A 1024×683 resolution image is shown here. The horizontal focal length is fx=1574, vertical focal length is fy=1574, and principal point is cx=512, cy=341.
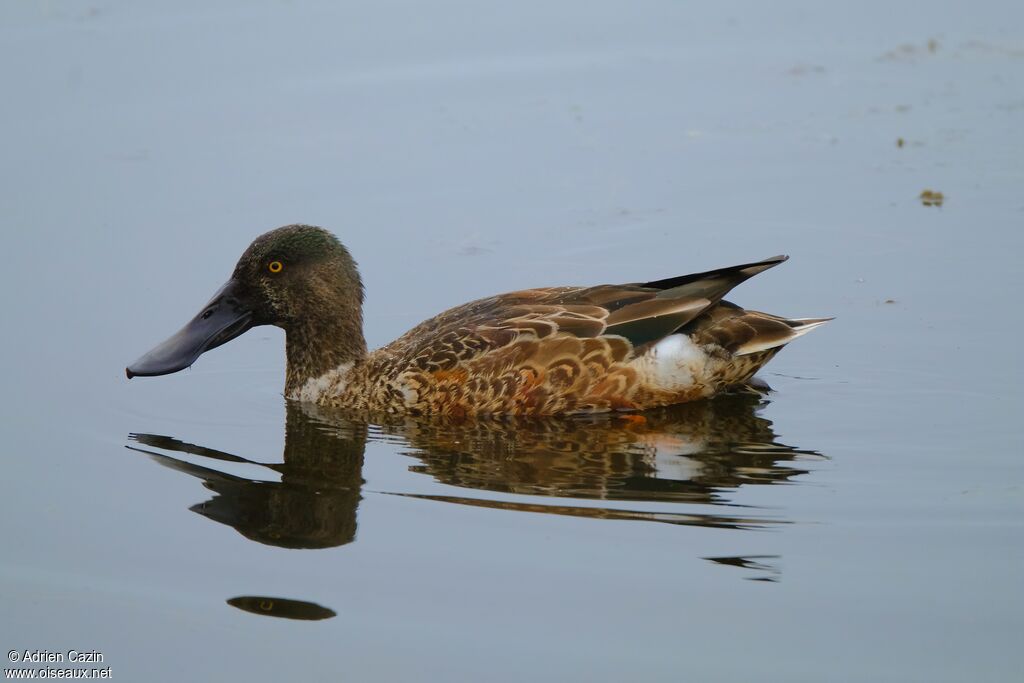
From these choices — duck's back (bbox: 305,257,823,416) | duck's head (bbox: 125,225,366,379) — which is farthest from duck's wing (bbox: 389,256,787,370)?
duck's head (bbox: 125,225,366,379)

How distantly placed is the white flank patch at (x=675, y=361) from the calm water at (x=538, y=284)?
0.23 meters

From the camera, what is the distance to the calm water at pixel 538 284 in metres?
6.77

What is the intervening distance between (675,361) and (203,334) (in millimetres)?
2887

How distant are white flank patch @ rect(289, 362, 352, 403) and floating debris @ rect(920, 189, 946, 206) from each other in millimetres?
5026

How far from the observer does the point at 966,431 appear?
8828 millimetres

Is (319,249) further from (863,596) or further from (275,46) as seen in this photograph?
(275,46)

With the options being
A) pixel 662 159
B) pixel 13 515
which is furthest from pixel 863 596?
pixel 662 159

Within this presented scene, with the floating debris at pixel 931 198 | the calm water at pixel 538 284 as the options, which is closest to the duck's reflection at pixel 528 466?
the calm water at pixel 538 284

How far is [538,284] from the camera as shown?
11039mm

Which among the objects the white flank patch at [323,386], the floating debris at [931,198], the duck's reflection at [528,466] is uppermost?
the floating debris at [931,198]

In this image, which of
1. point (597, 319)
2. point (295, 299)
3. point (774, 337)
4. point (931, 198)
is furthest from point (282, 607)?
point (931, 198)

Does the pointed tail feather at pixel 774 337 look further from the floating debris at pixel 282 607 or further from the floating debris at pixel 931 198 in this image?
the floating debris at pixel 282 607

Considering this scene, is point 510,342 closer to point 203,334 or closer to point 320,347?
point 320,347

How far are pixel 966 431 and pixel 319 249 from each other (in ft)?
13.2
